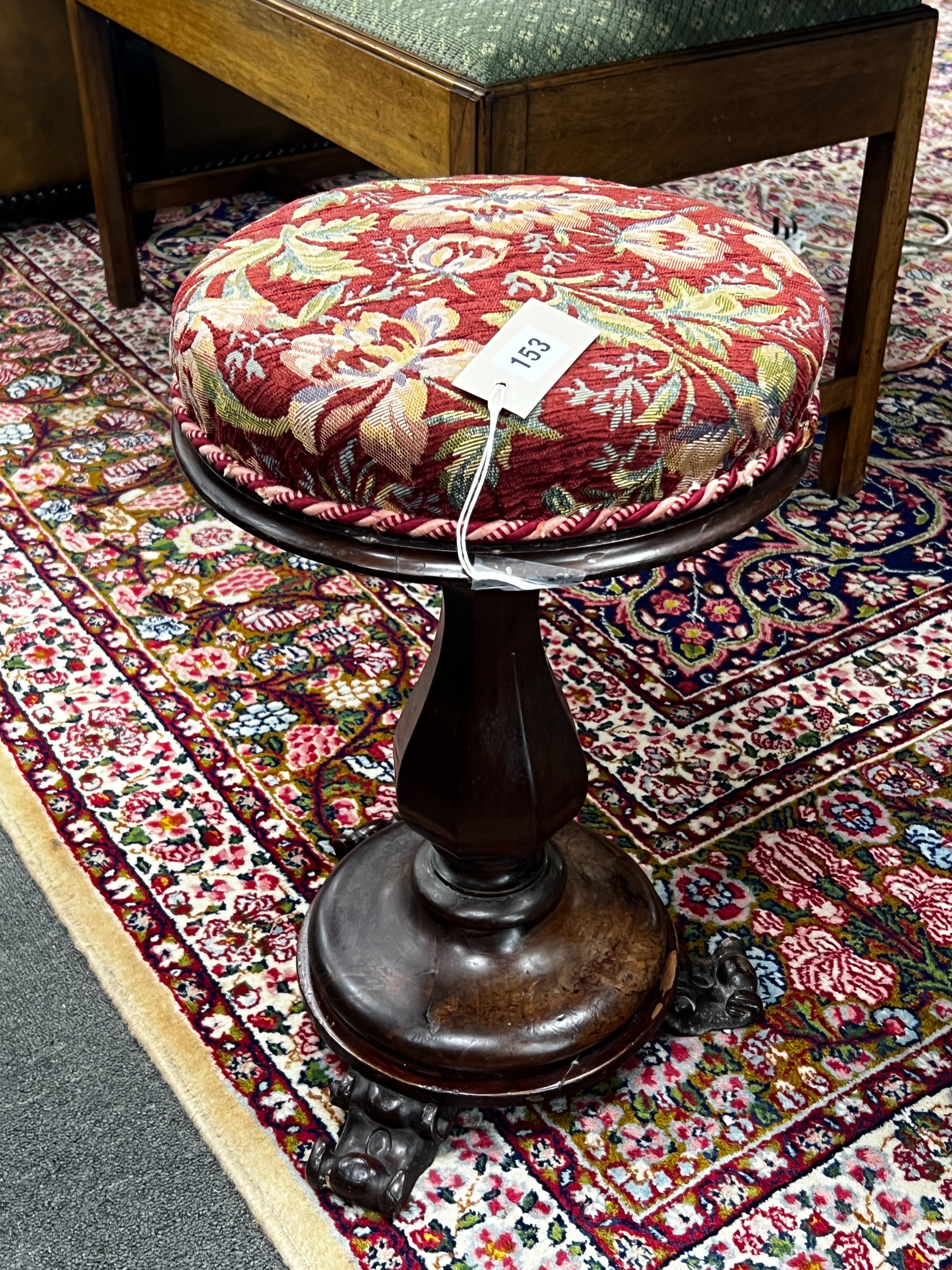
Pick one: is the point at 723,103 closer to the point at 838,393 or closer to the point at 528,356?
the point at 838,393

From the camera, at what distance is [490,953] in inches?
40.8

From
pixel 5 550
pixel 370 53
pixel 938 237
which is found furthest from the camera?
pixel 938 237

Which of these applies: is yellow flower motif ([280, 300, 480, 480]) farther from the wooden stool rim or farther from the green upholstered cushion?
the green upholstered cushion

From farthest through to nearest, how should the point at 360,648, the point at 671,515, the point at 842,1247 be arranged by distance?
the point at 360,648, the point at 842,1247, the point at 671,515

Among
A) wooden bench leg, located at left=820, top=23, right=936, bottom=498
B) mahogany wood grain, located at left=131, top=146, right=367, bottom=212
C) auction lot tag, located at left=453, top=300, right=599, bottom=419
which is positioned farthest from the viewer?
mahogany wood grain, located at left=131, top=146, right=367, bottom=212

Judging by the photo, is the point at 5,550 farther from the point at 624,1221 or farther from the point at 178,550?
Answer: the point at 624,1221

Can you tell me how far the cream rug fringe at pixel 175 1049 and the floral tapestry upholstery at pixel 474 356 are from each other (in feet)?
1.73

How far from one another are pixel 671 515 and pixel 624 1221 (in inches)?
21.0

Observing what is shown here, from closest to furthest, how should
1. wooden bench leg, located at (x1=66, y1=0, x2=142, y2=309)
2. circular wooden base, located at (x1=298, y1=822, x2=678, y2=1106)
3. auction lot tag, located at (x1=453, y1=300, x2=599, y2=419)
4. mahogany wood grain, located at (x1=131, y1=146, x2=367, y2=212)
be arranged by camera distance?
auction lot tag, located at (x1=453, y1=300, x2=599, y2=419) → circular wooden base, located at (x1=298, y1=822, x2=678, y2=1106) → wooden bench leg, located at (x1=66, y1=0, x2=142, y2=309) → mahogany wood grain, located at (x1=131, y1=146, x2=367, y2=212)

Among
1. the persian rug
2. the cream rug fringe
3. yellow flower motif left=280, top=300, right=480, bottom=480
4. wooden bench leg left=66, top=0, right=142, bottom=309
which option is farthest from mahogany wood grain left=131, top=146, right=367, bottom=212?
yellow flower motif left=280, top=300, right=480, bottom=480

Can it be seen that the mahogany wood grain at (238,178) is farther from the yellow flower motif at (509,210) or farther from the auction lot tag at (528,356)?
the auction lot tag at (528,356)

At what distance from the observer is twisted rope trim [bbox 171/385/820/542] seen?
71 cm

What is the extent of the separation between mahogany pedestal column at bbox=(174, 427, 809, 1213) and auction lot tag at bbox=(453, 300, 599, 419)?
0.19 m

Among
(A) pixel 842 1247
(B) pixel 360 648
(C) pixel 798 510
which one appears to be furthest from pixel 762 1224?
(C) pixel 798 510
